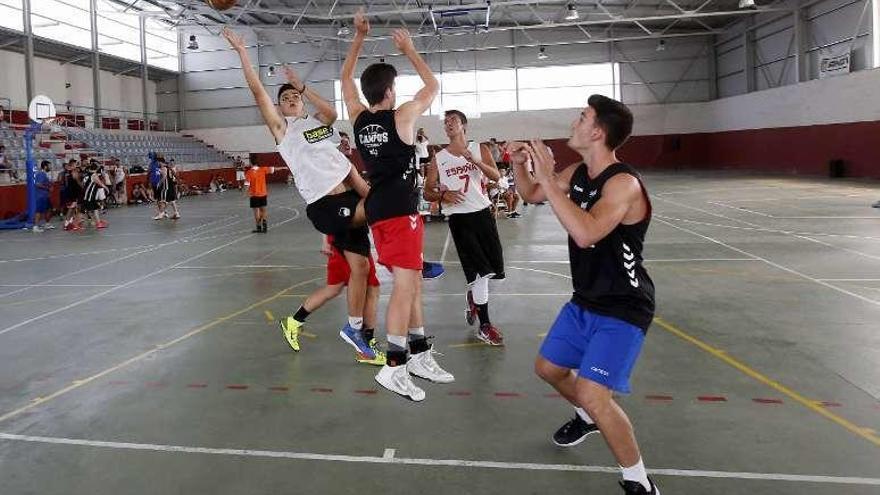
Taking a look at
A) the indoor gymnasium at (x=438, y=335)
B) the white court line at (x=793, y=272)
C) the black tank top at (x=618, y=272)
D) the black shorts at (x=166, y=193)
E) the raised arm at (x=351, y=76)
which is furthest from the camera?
the black shorts at (x=166, y=193)

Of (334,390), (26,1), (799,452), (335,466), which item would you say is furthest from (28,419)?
(26,1)

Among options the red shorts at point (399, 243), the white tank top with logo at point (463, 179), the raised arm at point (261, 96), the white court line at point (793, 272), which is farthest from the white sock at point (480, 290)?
the white court line at point (793, 272)

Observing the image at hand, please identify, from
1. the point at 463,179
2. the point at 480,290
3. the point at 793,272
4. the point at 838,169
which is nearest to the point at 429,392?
the point at 480,290

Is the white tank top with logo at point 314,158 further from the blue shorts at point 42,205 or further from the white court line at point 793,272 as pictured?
the blue shorts at point 42,205

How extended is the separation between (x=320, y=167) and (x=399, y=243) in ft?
4.09

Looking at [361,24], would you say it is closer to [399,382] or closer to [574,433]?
[399,382]

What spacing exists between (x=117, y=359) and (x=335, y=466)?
3.10m

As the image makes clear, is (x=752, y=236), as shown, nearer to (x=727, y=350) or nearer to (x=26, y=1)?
(x=727, y=350)

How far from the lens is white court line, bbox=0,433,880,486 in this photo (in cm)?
331

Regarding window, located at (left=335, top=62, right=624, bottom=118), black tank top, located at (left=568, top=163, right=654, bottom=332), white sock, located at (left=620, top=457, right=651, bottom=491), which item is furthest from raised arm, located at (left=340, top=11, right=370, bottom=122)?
window, located at (left=335, top=62, right=624, bottom=118)

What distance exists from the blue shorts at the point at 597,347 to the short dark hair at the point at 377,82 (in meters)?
1.91

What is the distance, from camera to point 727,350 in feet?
18.4

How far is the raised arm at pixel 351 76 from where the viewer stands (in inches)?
174

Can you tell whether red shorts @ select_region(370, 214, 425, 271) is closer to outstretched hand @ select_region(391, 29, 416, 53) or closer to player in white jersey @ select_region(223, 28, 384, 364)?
player in white jersey @ select_region(223, 28, 384, 364)
